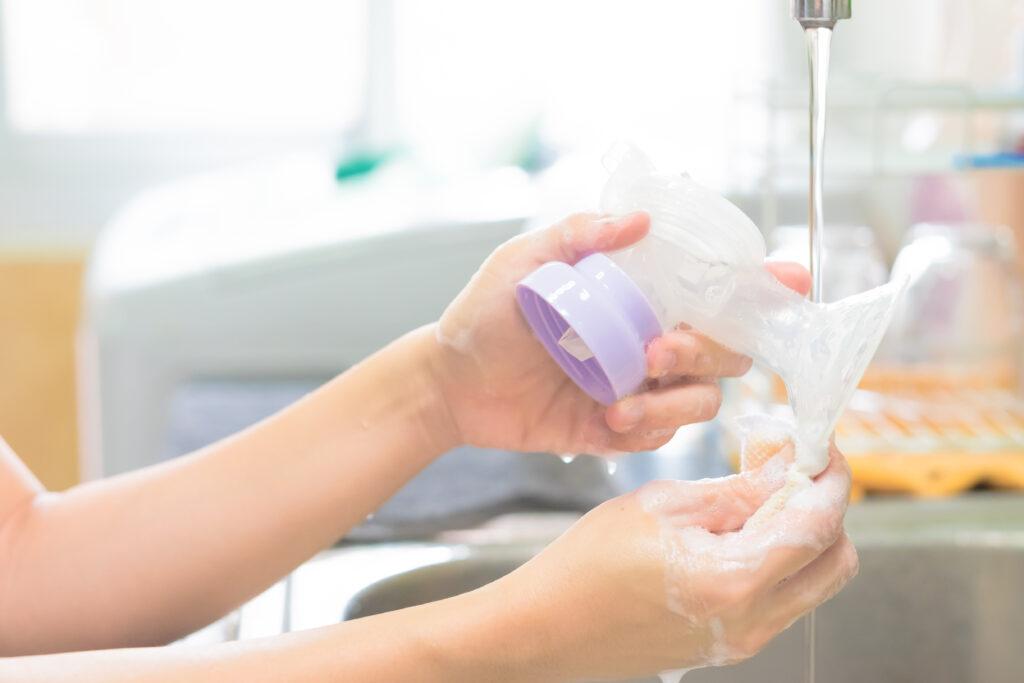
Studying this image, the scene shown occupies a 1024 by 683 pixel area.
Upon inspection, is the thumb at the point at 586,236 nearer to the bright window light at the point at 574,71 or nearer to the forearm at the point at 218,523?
the forearm at the point at 218,523

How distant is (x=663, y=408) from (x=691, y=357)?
0.10 ft

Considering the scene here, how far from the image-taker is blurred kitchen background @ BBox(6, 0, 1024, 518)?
111 centimetres

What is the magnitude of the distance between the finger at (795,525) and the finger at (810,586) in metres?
0.01

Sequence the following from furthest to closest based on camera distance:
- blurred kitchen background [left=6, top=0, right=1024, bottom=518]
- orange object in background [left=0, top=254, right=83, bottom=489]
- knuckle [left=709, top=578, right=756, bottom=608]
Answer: orange object in background [left=0, top=254, right=83, bottom=489], blurred kitchen background [left=6, top=0, right=1024, bottom=518], knuckle [left=709, top=578, right=756, bottom=608]

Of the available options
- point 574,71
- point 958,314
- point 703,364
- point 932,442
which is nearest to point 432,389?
point 703,364

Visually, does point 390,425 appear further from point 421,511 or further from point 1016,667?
point 1016,667

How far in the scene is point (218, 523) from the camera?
0.78 metres

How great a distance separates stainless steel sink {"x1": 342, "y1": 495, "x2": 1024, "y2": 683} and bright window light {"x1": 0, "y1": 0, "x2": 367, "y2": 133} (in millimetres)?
2163

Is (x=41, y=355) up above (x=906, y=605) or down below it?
below

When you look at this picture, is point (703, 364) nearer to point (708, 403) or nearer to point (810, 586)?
point (708, 403)

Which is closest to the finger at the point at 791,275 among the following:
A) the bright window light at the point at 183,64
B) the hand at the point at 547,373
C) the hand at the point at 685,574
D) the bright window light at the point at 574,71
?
the hand at the point at 547,373

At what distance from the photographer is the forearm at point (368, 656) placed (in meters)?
0.56

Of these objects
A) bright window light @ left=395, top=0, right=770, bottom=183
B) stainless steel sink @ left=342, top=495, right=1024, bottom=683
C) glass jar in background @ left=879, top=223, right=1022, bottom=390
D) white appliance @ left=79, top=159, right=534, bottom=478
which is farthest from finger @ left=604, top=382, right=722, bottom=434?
bright window light @ left=395, top=0, right=770, bottom=183

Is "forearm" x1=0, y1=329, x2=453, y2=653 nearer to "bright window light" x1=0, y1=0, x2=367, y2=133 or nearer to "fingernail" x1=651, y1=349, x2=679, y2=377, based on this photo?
"fingernail" x1=651, y1=349, x2=679, y2=377
